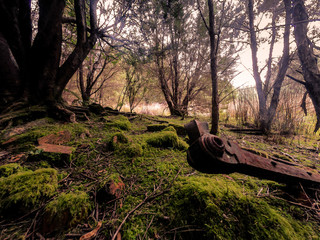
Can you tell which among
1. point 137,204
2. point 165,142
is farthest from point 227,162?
point 165,142

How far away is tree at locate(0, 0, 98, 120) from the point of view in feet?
8.31

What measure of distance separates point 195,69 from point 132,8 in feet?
12.5

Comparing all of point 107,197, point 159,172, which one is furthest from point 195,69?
point 107,197

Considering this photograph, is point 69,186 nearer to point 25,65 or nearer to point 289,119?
point 25,65

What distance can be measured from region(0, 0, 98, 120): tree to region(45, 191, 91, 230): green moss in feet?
7.75

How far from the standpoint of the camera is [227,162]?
2.07 ft

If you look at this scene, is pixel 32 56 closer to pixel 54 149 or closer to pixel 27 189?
pixel 54 149

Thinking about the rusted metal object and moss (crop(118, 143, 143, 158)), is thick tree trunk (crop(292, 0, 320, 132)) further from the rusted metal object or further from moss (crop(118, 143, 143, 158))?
moss (crop(118, 143, 143, 158))

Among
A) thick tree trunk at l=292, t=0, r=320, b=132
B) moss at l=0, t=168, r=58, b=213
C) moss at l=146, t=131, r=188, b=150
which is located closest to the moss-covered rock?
moss at l=0, t=168, r=58, b=213

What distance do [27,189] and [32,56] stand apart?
3.63m

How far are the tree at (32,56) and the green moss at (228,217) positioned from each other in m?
2.95

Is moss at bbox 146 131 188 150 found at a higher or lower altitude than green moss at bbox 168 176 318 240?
higher

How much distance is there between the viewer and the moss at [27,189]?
821mm

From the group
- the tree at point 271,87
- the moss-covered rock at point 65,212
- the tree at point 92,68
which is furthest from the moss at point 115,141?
the tree at point 271,87
